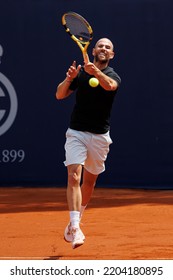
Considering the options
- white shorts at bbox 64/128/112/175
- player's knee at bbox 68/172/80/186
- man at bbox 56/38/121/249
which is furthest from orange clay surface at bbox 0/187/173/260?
white shorts at bbox 64/128/112/175

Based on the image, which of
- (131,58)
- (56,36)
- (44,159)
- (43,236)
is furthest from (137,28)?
(43,236)

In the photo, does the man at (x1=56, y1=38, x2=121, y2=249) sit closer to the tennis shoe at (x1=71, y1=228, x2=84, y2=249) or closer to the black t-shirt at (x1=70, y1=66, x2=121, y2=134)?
the black t-shirt at (x1=70, y1=66, x2=121, y2=134)

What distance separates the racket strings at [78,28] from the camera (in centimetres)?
658

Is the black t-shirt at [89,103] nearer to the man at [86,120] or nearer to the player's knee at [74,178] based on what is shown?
the man at [86,120]

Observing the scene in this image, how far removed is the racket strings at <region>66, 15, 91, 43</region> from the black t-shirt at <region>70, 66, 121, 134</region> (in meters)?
0.40

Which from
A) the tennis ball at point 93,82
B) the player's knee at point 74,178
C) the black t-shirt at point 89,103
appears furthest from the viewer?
the black t-shirt at point 89,103

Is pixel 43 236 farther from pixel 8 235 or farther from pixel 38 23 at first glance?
pixel 38 23

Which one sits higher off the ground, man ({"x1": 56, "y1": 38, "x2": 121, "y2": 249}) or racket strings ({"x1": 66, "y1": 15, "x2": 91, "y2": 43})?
racket strings ({"x1": 66, "y1": 15, "x2": 91, "y2": 43})

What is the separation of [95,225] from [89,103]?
71.0 inches

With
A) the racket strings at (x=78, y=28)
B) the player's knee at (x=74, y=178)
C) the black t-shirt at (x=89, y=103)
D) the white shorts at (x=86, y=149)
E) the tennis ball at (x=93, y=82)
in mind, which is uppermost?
the racket strings at (x=78, y=28)

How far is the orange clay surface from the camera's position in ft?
20.2

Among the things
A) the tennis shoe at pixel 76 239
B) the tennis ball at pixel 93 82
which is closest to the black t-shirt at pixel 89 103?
the tennis ball at pixel 93 82

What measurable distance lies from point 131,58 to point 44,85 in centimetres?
118

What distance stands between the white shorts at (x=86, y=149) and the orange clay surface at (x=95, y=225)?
638 mm
